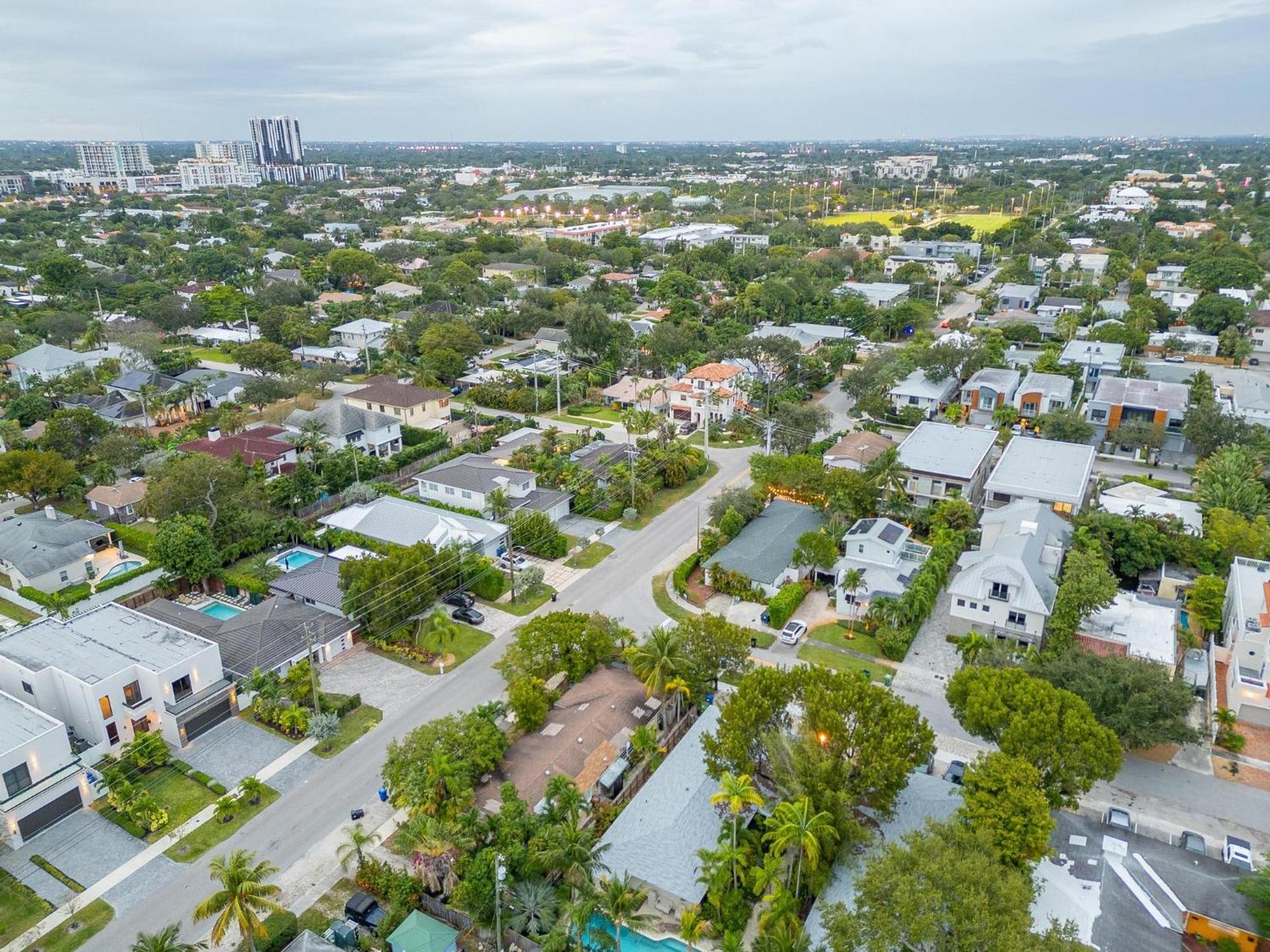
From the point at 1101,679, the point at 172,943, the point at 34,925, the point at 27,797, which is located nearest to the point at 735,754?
the point at 1101,679

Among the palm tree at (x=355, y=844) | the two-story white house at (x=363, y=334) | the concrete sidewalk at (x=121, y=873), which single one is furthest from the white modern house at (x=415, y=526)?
the two-story white house at (x=363, y=334)

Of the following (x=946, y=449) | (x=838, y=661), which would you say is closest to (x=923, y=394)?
(x=946, y=449)

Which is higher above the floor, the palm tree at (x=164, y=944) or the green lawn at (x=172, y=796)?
the palm tree at (x=164, y=944)

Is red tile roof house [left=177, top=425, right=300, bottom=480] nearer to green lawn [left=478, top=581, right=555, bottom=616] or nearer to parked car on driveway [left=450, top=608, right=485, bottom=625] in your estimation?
parked car on driveway [left=450, top=608, right=485, bottom=625]

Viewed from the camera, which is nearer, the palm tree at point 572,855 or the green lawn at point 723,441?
the palm tree at point 572,855

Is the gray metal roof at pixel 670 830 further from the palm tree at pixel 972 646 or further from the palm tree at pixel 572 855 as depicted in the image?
the palm tree at pixel 972 646

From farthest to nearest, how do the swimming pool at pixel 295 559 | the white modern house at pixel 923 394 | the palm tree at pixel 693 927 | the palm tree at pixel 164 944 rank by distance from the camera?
the white modern house at pixel 923 394, the swimming pool at pixel 295 559, the palm tree at pixel 693 927, the palm tree at pixel 164 944
